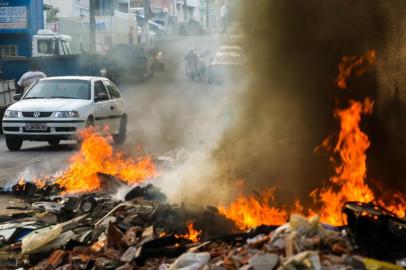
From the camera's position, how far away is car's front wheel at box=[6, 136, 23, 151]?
16.1 metres

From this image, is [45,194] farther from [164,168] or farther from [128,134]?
[128,134]

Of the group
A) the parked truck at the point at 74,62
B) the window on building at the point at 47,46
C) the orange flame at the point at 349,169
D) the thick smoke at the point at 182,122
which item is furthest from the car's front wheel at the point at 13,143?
the window on building at the point at 47,46

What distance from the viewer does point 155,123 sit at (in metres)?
22.0

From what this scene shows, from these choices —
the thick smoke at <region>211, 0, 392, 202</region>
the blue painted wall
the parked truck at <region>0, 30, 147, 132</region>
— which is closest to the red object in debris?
the thick smoke at <region>211, 0, 392, 202</region>

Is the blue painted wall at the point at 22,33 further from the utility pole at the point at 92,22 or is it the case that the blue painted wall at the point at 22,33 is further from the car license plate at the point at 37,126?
the car license plate at the point at 37,126

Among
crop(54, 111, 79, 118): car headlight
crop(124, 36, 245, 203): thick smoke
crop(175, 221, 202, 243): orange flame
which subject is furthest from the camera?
crop(54, 111, 79, 118): car headlight

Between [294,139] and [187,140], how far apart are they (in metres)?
7.99

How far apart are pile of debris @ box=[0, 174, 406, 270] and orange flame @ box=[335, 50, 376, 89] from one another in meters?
2.95

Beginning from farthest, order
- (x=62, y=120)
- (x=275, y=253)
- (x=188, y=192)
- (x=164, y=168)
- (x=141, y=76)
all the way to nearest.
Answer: (x=141, y=76), (x=62, y=120), (x=164, y=168), (x=188, y=192), (x=275, y=253)

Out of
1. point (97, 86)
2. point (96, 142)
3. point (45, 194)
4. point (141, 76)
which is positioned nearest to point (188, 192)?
point (45, 194)

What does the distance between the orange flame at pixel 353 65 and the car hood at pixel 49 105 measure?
26.2 feet

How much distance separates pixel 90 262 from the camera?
19.8 ft

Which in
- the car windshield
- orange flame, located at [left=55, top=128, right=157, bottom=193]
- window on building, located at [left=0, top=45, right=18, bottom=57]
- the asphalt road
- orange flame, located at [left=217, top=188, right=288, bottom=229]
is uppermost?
window on building, located at [left=0, top=45, right=18, bottom=57]

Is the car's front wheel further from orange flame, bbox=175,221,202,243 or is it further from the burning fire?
orange flame, bbox=175,221,202,243
